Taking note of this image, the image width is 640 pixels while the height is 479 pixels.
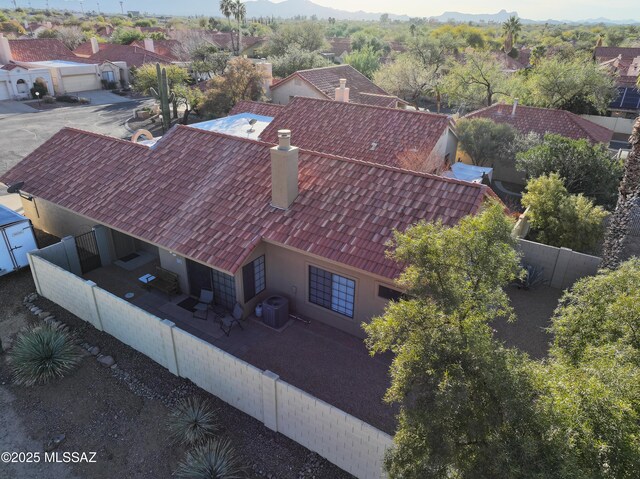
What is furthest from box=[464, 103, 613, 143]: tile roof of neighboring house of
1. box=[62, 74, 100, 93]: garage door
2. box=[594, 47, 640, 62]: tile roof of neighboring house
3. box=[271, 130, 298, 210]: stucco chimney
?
box=[62, 74, 100, 93]: garage door

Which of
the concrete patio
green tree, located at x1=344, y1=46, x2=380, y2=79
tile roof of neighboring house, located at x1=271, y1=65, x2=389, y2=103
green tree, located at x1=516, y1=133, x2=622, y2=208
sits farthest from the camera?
green tree, located at x1=344, y1=46, x2=380, y2=79

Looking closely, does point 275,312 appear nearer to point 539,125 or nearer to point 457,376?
point 457,376

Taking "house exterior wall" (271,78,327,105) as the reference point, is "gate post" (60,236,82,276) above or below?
below

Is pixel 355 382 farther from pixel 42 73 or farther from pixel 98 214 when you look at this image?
pixel 42 73

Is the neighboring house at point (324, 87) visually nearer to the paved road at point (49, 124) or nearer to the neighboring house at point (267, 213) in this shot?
the paved road at point (49, 124)

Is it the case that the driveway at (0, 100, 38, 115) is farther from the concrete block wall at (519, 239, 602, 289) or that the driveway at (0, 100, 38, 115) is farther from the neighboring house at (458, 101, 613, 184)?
the concrete block wall at (519, 239, 602, 289)

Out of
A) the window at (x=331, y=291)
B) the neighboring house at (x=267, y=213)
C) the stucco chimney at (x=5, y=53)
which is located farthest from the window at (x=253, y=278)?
the stucco chimney at (x=5, y=53)

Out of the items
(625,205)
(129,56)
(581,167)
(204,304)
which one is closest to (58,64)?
(129,56)
